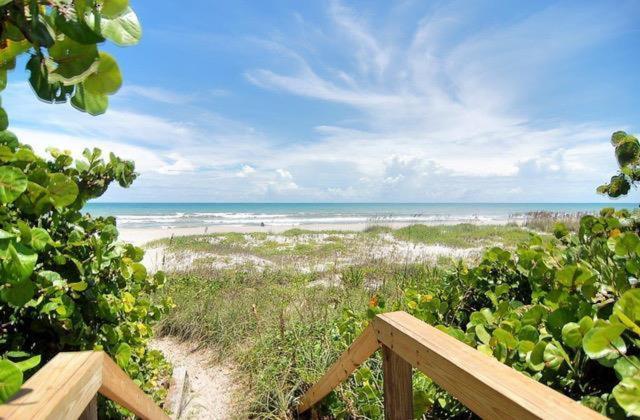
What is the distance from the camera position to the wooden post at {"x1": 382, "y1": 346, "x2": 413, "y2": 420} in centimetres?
149

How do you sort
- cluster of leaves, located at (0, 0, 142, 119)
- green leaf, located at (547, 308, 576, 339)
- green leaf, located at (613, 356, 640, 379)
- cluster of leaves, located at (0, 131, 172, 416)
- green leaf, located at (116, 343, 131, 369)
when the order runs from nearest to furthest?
cluster of leaves, located at (0, 0, 142, 119) → green leaf, located at (613, 356, 640, 379) → green leaf, located at (547, 308, 576, 339) → cluster of leaves, located at (0, 131, 172, 416) → green leaf, located at (116, 343, 131, 369)

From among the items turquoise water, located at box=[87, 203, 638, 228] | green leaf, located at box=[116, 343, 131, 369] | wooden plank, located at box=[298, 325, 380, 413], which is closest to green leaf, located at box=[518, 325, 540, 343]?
wooden plank, located at box=[298, 325, 380, 413]

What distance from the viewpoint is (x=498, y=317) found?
5.03 ft

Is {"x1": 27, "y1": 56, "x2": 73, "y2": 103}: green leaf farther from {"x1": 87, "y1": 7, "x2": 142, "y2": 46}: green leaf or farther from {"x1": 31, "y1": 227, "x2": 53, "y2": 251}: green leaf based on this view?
{"x1": 31, "y1": 227, "x2": 53, "y2": 251}: green leaf

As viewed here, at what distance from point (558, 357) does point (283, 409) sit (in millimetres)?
2480

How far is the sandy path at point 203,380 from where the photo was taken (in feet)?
11.5

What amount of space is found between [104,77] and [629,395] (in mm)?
1141

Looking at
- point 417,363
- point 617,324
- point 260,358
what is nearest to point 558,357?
point 617,324

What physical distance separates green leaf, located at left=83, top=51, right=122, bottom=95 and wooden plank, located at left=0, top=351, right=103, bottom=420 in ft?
2.12

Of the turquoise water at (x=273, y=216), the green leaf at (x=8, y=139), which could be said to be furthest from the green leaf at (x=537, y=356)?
the turquoise water at (x=273, y=216)

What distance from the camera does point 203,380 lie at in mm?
4059

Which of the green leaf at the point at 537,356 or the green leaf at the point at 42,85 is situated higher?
the green leaf at the point at 42,85

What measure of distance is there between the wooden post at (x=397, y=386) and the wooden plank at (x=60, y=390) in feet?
3.41

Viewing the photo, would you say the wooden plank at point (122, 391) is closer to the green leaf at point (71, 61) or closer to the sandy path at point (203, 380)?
the green leaf at point (71, 61)
